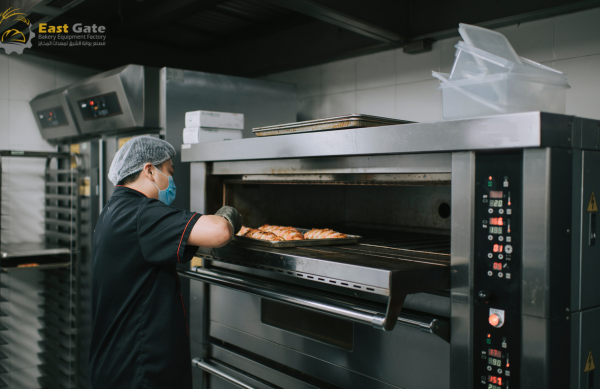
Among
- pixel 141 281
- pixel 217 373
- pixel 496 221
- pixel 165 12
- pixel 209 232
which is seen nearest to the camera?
pixel 496 221

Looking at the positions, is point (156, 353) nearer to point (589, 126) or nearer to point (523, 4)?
point (589, 126)

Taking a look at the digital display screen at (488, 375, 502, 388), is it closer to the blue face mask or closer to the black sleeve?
the black sleeve

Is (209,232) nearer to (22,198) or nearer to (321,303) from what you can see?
(321,303)

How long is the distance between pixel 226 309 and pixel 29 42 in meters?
2.44

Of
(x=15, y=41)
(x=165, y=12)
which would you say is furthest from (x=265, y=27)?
(x=15, y=41)

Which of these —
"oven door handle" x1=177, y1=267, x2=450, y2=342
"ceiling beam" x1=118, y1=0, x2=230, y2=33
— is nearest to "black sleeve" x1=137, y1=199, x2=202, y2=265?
"oven door handle" x1=177, y1=267, x2=450, y2=342

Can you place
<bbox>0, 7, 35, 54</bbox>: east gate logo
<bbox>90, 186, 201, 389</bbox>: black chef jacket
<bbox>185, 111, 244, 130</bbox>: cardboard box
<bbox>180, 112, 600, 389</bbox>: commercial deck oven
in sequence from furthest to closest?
<bbox>0, 7, 35, 54</bbox>: east gate logo → <bbox>185, 111, 244, 130</bbox>: cardboard box → <bbox>90, 186, 201, 389</bbox>: black chef jacket → <bbox>180, 112, 600, 389</bbox>: commercial deck oven

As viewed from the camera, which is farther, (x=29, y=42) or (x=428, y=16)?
(x=29, y=42)

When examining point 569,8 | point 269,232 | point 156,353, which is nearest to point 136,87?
point 269,232

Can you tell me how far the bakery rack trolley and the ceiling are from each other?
2.81ft

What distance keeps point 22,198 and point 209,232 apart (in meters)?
2.57

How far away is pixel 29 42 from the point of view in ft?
10.7

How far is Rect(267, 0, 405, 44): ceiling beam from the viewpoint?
199 cm

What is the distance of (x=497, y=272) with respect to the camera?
1.24m
